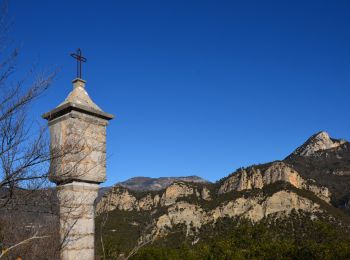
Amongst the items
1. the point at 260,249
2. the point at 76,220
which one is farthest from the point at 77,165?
the point at 260,249

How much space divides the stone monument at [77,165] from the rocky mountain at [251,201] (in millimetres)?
56680

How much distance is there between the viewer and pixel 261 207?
3260 inches

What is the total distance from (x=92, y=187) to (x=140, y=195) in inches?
3990

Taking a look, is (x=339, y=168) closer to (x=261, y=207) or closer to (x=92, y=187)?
(x=261, y=207)

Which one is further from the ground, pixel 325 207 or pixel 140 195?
pixel 140 195

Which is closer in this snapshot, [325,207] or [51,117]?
[51,117]

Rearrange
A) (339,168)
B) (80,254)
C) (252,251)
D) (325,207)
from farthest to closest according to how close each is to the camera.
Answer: (339,168), (325,207), (252,251), (80,254)

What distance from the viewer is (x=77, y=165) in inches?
186

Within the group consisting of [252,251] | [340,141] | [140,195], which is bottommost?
[252,251]

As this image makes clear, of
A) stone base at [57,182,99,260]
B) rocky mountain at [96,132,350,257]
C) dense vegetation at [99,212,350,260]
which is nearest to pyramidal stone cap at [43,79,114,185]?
stone base at [57,182,99,260]

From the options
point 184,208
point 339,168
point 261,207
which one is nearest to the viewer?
point 261,207

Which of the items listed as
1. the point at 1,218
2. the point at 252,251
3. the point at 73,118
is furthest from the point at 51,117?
the point at 252,251

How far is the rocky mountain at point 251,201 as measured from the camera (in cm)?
7300

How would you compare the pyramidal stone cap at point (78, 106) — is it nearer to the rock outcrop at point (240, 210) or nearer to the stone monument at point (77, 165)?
the stone monument at point (77, 165)
